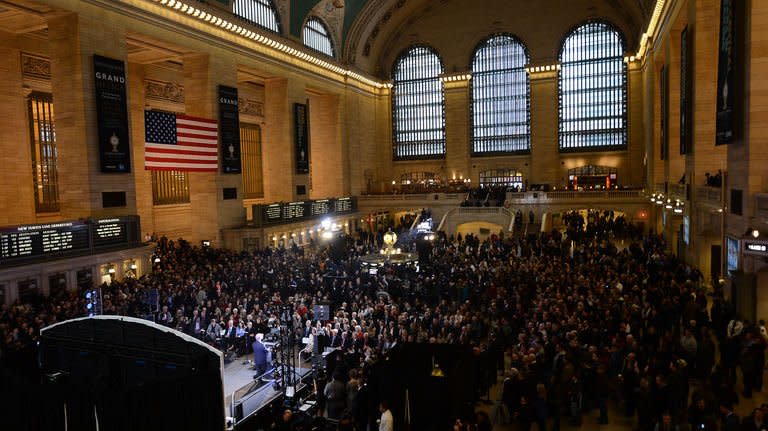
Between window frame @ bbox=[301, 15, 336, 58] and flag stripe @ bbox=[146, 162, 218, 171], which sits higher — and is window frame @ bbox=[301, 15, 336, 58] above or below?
above

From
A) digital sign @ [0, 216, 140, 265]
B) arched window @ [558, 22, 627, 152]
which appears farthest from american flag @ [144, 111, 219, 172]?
arched window @ [558, 22, 627, 152]

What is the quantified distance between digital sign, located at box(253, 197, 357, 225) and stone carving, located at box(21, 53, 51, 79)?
32.8 feet

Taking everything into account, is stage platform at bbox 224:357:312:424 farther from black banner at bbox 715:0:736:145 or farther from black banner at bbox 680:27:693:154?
black banner at bbox 680:27:693:154

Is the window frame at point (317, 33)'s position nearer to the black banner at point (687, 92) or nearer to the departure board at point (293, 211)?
the departure board at point (293, 211)

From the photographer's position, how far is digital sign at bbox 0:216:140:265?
15.3m

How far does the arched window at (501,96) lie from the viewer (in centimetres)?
3972

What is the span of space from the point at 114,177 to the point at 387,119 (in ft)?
87.1

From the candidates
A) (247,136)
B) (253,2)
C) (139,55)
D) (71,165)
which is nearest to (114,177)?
(71,165)

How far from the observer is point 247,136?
3434cm

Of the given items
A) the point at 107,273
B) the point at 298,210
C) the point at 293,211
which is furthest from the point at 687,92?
the point at 107,273

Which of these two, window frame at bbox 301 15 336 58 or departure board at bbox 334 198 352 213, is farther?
departure board at bbox 334 198 352 213

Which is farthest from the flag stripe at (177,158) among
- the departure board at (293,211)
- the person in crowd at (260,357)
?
the person in crowd at (260,357)

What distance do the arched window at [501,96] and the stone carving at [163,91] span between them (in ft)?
70.4

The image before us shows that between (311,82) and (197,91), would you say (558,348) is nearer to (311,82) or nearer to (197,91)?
(197,91)
